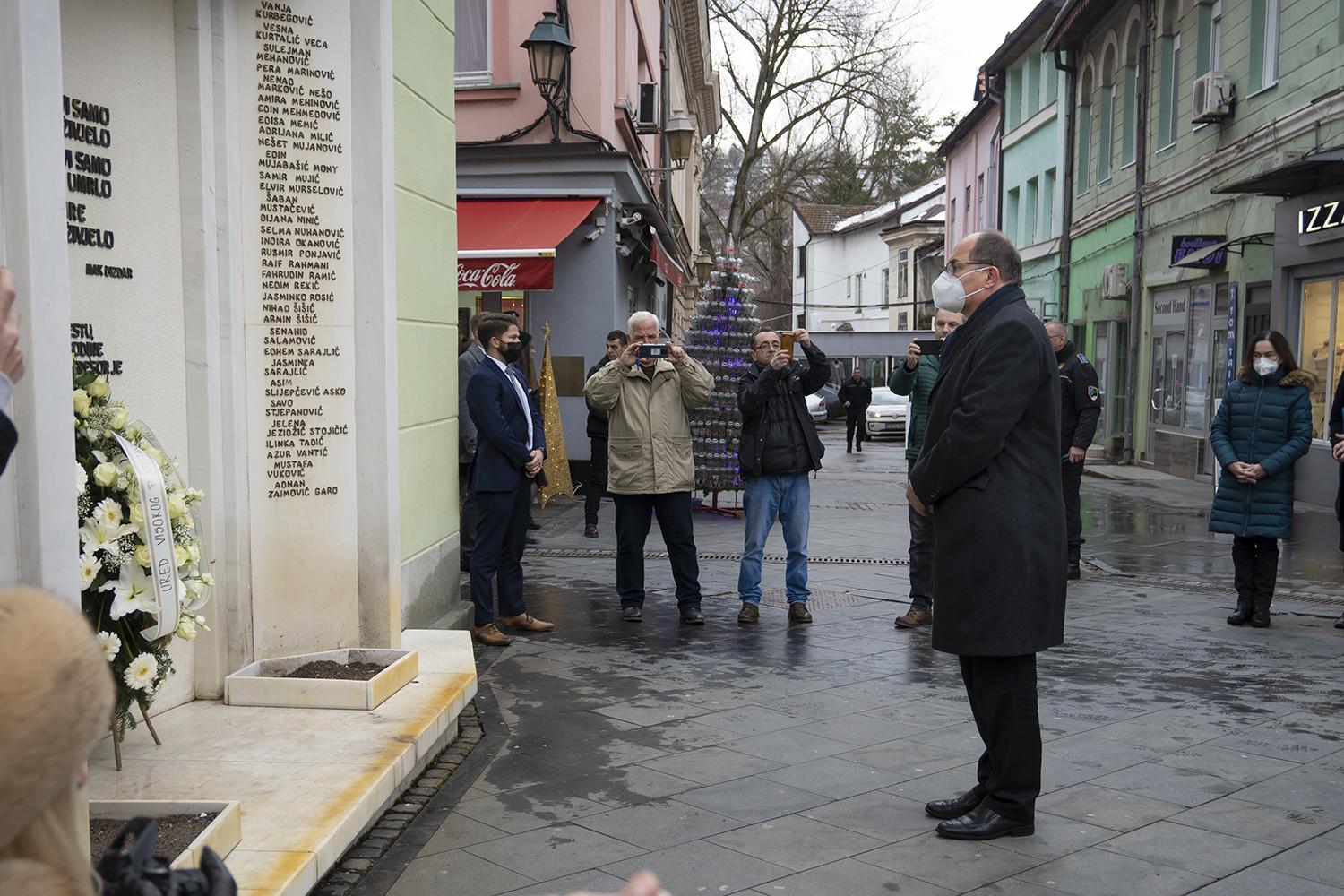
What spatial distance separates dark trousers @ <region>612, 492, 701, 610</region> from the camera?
8.50 metres

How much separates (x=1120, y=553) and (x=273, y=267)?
346 inches

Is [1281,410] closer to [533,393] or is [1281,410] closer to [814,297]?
[533,393]

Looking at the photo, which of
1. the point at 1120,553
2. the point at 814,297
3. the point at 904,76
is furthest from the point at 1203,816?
the point at 814,297

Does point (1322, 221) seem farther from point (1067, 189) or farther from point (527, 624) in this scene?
point (1067, 189)

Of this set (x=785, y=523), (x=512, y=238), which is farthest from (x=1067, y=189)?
(x=785, y=523)

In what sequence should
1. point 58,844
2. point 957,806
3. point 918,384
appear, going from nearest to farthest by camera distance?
point 58,844 → point 957,806 → point 918,384

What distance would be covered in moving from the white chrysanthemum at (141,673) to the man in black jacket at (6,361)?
75.2 inches

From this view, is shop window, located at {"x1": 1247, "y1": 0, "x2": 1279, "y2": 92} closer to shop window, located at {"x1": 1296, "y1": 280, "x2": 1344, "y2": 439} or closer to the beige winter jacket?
shop window, located at {"x1": 1296, "y1": 280, "x2": 1344, "y2": 439}

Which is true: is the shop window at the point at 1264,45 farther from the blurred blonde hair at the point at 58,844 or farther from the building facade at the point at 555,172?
the blurred blonde hair at the point at 58,844

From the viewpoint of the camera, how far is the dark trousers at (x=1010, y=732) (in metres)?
4.52

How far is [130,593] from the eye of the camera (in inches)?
166

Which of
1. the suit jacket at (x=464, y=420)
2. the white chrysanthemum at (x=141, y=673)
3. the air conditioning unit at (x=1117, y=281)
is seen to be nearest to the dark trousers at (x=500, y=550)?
the suit jacket at (x=464, y=420)

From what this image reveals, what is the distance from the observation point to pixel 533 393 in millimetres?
8945

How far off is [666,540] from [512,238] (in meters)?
7.70
